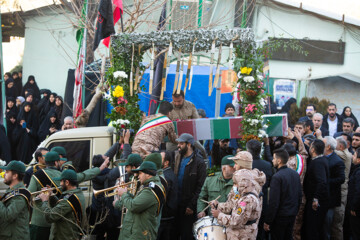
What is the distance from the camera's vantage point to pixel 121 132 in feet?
35.9

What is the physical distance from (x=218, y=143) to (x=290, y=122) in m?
6.04

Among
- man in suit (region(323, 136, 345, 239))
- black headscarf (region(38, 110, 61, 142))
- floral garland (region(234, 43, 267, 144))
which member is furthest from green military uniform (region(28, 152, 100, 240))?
black headscarf (region(38, 110, 61, 142))

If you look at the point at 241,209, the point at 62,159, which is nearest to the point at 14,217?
the point at 62,159

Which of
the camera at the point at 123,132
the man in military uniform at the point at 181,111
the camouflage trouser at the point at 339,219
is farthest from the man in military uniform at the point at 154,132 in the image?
the camouflage trouser at the point at 339,219

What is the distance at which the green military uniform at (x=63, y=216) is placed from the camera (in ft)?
26.2

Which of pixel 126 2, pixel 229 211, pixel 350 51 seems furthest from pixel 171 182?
pixel 350 51

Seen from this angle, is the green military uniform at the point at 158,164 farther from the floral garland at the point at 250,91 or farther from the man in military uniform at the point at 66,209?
the floral garland at the point at 250,91

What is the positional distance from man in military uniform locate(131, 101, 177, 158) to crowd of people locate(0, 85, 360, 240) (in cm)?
2

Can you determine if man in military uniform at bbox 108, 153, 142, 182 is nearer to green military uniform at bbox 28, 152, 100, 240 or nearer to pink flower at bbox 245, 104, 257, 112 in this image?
green military uniform at bbox 28, 152, 100, 240

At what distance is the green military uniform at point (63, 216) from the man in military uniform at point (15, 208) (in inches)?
15.2

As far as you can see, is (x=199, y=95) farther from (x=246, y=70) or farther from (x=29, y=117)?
(x=246, y=70)

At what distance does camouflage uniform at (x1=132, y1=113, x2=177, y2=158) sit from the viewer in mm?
10508

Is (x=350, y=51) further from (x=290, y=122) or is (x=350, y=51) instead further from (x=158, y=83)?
(x=158, y=83)

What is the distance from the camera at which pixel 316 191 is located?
997cm
